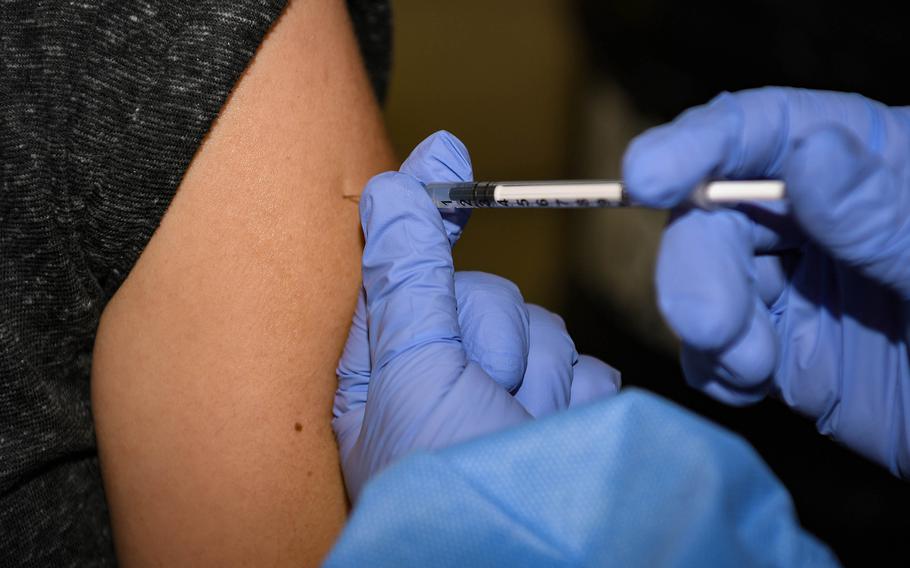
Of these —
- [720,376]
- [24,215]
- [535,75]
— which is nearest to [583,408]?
[720,376]

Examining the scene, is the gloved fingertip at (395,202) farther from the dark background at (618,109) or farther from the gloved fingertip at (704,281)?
the dark background at (618,109)

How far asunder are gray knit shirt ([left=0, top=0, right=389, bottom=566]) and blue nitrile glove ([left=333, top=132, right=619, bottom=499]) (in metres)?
0.25

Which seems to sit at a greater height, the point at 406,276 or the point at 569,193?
the point at 569,193

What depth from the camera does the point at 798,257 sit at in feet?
2.82

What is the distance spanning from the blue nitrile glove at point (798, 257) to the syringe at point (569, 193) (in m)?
0.02

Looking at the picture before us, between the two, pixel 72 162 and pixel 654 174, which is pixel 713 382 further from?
pixel 72 162

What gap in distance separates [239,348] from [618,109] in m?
1.71

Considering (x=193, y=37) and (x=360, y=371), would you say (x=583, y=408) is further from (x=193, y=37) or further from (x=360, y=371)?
(x=193, y=37)

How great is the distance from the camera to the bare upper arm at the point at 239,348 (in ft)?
2.85

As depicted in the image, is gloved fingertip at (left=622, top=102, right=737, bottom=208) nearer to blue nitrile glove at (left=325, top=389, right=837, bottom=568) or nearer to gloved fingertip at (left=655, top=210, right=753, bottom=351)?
gloved fingertip at (left=655, top=210, right=753, bottom=351)

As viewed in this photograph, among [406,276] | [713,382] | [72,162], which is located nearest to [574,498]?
[713,382]

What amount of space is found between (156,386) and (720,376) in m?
0.65

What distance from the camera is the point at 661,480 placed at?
625mm

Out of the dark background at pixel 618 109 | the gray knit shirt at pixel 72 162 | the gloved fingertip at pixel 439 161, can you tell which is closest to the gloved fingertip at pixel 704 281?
the gloved fingertip at pixel 439 161
